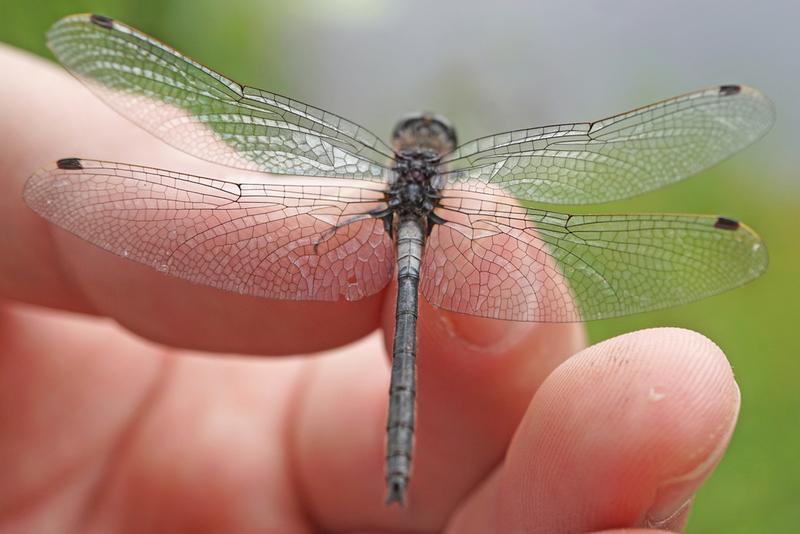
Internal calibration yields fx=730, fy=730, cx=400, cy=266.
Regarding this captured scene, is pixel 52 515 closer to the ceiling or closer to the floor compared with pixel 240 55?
closer to the floor

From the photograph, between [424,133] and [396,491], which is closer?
[396,491]

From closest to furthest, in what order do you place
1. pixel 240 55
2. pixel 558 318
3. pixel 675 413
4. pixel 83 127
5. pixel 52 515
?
pixel 675 413 → pixel 558 318 → pixel 83 127 → pixel 52 515 → pixel 240 55

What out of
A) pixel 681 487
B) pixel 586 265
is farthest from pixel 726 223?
pixel 681 487

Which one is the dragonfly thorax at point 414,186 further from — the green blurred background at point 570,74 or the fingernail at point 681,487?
the green blurred background at point 570,74

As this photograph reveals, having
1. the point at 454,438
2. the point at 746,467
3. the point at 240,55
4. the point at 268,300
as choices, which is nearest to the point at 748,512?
the point at 746,467

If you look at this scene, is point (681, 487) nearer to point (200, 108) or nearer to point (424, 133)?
point (424, 133)

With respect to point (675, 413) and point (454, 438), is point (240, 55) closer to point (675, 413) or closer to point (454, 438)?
point (454, 438)
